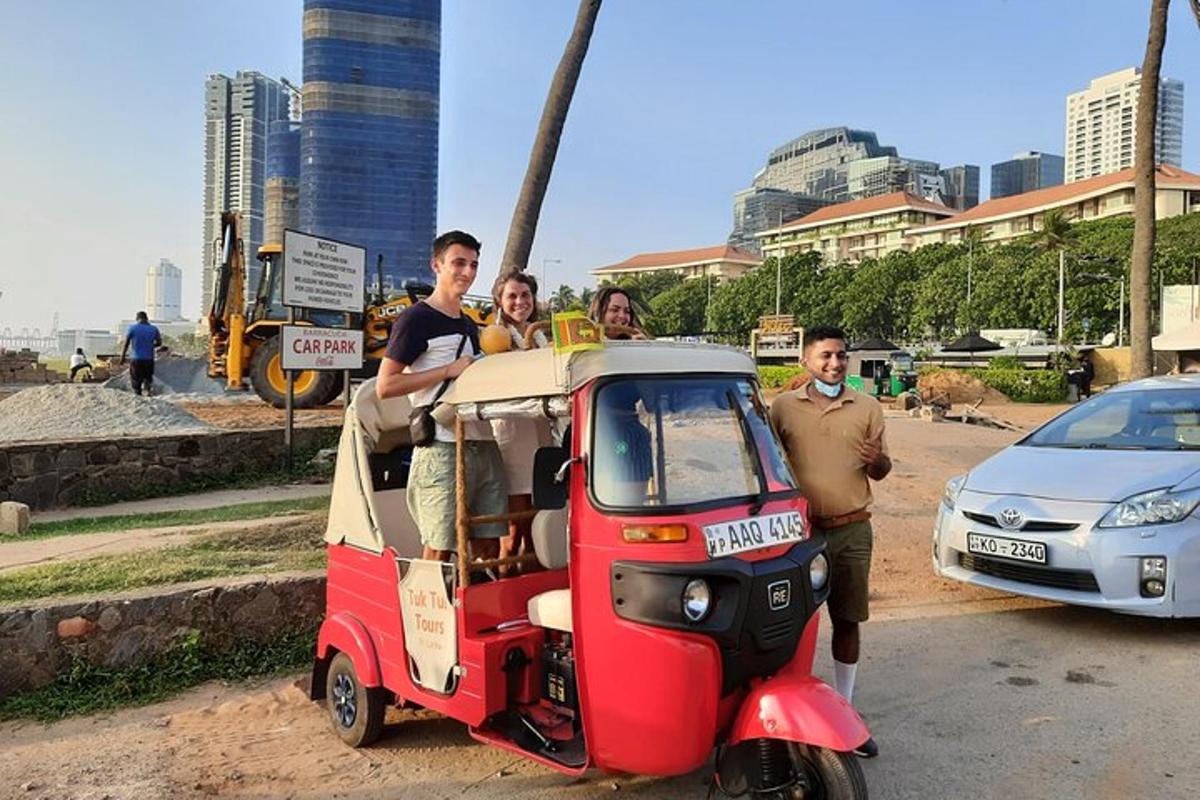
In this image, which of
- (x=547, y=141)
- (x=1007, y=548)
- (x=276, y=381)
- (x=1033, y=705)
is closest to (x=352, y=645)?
(x=1033, y=705)

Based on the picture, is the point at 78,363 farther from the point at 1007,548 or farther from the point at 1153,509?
the point at 1153,509

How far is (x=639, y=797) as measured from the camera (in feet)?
11.6

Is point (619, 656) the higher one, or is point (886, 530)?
point (619, 656)

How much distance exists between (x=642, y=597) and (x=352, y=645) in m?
1.81

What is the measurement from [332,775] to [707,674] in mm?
1853

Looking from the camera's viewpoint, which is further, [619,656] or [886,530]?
[886,530]

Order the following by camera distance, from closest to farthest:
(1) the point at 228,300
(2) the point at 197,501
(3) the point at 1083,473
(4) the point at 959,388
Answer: (3) the point at 1083,473 < (2) the point at 197,501 < (1) the point at 228,300 < (4) the point at 959,388

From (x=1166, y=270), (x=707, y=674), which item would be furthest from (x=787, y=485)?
(x=1166, y=270)

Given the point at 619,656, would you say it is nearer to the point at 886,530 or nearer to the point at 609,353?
the point at 609,353

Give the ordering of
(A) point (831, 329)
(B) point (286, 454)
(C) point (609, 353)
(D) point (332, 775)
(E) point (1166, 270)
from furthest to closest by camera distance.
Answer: (E) point (1166, 270)
(B) point (286, 454)
(A) point (831, 329)
(D) point (332, 775)
(C) point (609, 353)

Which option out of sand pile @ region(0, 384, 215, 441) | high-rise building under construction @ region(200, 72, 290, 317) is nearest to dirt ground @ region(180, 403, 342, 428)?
sand pile @ region(0, 384, 215, 441)

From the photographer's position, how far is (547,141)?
12406 mm

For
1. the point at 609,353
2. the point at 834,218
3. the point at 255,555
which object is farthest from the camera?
the point at 834,218

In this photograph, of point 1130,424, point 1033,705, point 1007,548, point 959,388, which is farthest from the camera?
point 959,388
